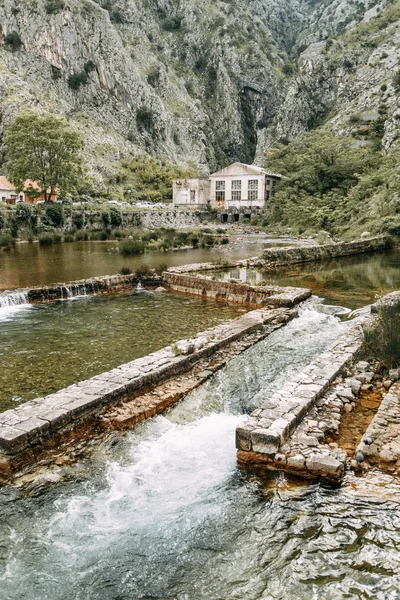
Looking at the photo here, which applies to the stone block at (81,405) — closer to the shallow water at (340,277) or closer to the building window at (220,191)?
the shallow water at (340,277)

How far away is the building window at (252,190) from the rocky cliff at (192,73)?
16.4 metres

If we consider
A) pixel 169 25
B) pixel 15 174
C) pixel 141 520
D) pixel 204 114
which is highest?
pixel 169 25

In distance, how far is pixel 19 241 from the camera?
37.1 meters

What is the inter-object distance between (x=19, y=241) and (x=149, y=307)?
26.7 metres

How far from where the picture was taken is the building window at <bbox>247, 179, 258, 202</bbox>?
65500 mm

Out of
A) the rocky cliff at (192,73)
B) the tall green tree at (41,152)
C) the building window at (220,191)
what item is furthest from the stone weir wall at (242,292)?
the building window at (220,191)

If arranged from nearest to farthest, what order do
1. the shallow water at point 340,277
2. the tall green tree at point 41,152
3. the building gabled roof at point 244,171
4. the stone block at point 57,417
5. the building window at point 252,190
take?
the stone block at point 57,417, the shallow water at point 340,277, the tall green tree at point 41,152, the building gabled roof at point 244,171, the building window at point 252,190

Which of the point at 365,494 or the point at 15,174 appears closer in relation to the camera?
the point at 365,494

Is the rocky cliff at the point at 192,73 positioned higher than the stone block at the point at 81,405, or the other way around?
the rocky cliff at the point at 192,73

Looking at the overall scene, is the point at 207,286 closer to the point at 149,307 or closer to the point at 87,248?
the point at 149,307

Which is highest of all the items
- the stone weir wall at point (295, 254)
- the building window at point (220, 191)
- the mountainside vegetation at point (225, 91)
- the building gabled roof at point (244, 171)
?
the mountainside vegetation at point (225, 91)

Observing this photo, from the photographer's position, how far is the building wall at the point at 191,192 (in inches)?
2744

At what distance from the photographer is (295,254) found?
2484 cm

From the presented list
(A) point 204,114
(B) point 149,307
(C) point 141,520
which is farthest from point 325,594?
(A) point 204,114
